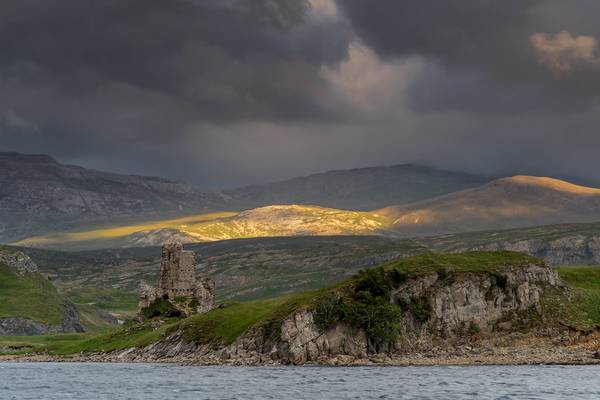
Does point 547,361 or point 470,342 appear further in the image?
point 470,342

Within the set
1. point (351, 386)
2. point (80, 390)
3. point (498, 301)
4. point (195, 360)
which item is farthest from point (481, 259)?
point (80, 390)

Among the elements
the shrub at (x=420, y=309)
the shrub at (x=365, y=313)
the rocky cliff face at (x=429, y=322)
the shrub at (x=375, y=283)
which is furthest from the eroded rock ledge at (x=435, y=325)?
the shrub at (x=375, y=283)

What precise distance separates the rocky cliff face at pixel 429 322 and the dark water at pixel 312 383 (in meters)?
13.7

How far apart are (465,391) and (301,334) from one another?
58884 millimetres

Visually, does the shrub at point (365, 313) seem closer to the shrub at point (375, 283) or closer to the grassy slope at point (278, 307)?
the shrub at point (375, 283)

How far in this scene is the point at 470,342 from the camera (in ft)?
502

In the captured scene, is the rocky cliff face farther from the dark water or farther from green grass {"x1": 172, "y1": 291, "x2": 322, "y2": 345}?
the dark water

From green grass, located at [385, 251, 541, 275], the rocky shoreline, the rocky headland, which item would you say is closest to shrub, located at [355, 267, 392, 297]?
the rocky headland

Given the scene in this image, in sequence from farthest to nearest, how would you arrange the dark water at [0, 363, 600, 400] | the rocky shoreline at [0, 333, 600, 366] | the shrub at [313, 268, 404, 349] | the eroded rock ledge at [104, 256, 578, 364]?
the shrub at [313, 268, 404, 349], the eroded rock ledge at [104, 256, 578, 364], the rocky shoreline at [0, 333, 600, 366], the dark water at [0, 363, 600, 400]

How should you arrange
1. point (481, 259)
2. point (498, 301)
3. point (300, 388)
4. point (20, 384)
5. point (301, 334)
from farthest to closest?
point (481, 259)
point (498, 301)
point (301, 334)
point (20, 384)
point (300, 388)

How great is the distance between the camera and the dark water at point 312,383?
295ft

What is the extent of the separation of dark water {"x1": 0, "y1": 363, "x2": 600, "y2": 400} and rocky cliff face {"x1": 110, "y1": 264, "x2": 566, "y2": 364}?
13680 millimetres

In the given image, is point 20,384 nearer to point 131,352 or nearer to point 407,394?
point 407,394

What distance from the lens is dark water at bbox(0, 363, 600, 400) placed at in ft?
295
